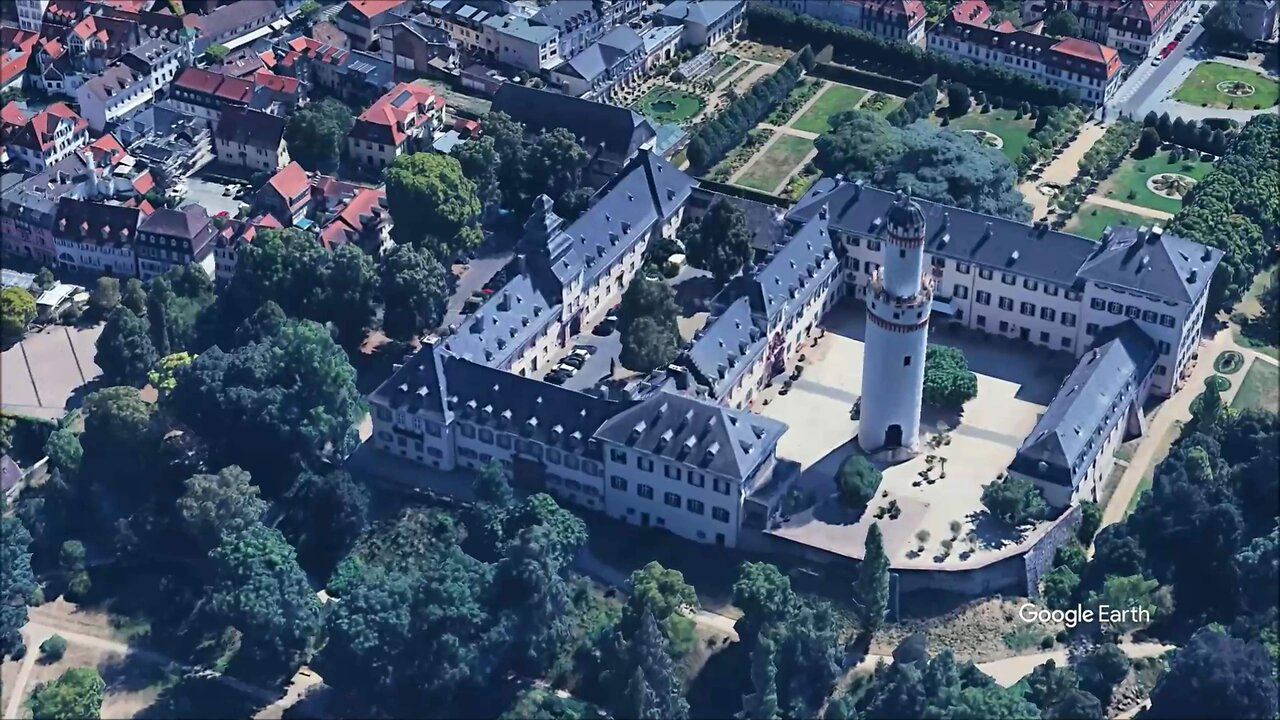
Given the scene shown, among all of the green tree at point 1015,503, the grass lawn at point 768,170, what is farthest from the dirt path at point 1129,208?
the green tree at point 1015,503

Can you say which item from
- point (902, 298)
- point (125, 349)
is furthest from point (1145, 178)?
point (125, 349)

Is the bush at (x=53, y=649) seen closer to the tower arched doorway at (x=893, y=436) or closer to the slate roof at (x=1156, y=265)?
the tower arched doorway at (x=893, y=436)

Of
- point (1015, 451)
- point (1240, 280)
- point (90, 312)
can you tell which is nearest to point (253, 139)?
point (90, 312)

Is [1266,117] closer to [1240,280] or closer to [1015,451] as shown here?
[1240,280]

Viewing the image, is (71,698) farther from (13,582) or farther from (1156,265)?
(1156,265)

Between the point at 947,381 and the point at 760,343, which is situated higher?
the point at 760,343

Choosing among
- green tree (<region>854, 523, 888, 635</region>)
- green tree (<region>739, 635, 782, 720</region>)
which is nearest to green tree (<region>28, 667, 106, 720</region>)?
green tree (<region>739, 635, 782, 720</region>)
